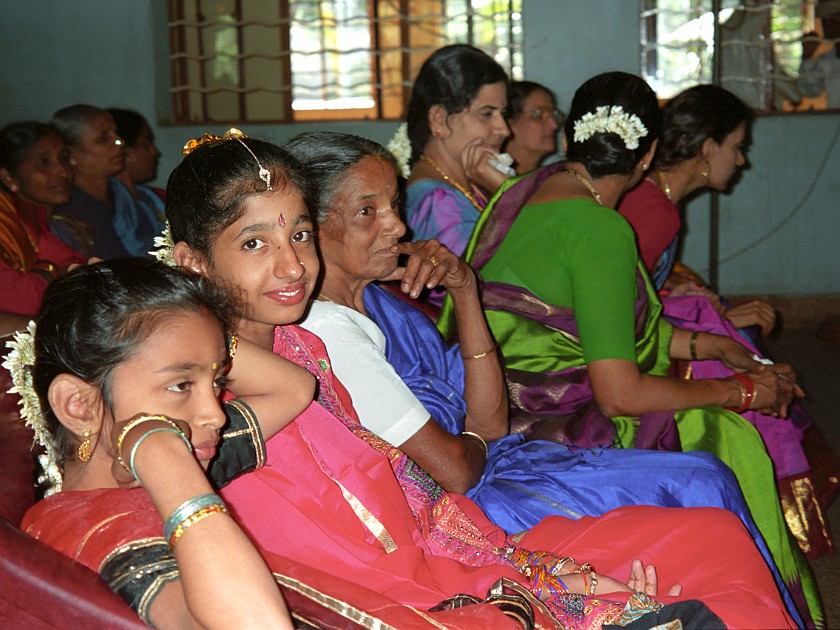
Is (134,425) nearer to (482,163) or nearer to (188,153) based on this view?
(188,153)

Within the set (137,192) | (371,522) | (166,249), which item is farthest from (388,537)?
(137,192)

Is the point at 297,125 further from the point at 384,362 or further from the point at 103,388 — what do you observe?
the point at 103,388

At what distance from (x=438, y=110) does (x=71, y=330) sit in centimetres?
234

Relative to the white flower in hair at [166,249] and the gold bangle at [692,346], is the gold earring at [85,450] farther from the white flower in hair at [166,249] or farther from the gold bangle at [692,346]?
the gold bangle at [692,346]

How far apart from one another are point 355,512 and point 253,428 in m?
0.24

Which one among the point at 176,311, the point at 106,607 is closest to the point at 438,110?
the point at 176,311

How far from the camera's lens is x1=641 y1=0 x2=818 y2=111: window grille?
5.80 metres

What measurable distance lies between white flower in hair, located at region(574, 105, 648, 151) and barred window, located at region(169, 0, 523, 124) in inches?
126

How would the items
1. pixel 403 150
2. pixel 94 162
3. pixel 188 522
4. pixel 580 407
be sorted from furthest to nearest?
pixel 94 162
pixel 403 150
pixel 580 407
pixel 188 522

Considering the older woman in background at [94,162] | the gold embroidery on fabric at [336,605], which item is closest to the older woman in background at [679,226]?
the gold embroidery on fabric at [336,605]

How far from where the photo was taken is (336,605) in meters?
1.24

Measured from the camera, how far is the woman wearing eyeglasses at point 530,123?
4.39 m

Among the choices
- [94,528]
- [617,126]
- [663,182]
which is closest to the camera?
[94,528]

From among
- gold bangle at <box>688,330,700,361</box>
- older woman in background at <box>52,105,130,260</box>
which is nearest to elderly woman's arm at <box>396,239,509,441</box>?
gold bangle at <box>688,330,700,361</box>
